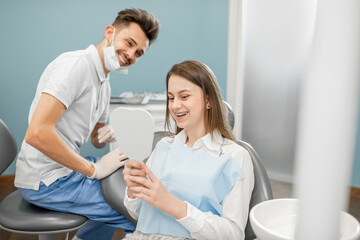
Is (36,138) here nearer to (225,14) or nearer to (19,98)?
(19,98)

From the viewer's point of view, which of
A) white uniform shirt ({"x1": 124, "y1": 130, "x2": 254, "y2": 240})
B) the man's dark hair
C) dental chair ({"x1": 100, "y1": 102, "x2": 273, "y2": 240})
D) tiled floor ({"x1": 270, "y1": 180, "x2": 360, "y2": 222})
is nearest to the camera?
white uniform shirt ({"x1": 124, "y1": 130, "x2": 254, "y2": 240})

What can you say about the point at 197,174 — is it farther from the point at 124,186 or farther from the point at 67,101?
the point at 67,101

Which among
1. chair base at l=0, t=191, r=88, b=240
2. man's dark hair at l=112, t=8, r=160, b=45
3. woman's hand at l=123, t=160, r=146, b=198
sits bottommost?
chair base at l=0, t=191, r=88, b=240

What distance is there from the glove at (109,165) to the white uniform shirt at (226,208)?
0.25 metres

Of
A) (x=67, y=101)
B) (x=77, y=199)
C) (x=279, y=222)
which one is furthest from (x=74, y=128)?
(x=279, y=222)

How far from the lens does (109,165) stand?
126 cm

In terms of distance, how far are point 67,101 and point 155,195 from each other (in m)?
0.60

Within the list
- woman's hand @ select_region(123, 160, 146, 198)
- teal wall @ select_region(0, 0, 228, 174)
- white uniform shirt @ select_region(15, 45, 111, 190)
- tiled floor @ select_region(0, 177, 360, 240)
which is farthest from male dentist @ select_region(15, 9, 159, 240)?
teal wall @ select_region(0, 0, 228, 174)

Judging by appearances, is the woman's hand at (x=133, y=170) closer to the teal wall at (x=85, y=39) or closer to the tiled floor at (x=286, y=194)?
the tiled floor at (x=286, y=194)

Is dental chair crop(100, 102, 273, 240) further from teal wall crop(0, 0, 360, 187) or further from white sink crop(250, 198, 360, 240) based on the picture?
teal wall crop(0, 0, 360, 187)

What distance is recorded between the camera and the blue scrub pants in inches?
49.3

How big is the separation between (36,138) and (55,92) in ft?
0.58

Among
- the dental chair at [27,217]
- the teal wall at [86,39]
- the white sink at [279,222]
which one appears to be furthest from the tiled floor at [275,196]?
the white sink at [279,222]

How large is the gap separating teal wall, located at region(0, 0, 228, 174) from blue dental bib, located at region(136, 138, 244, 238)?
76.8 inches
